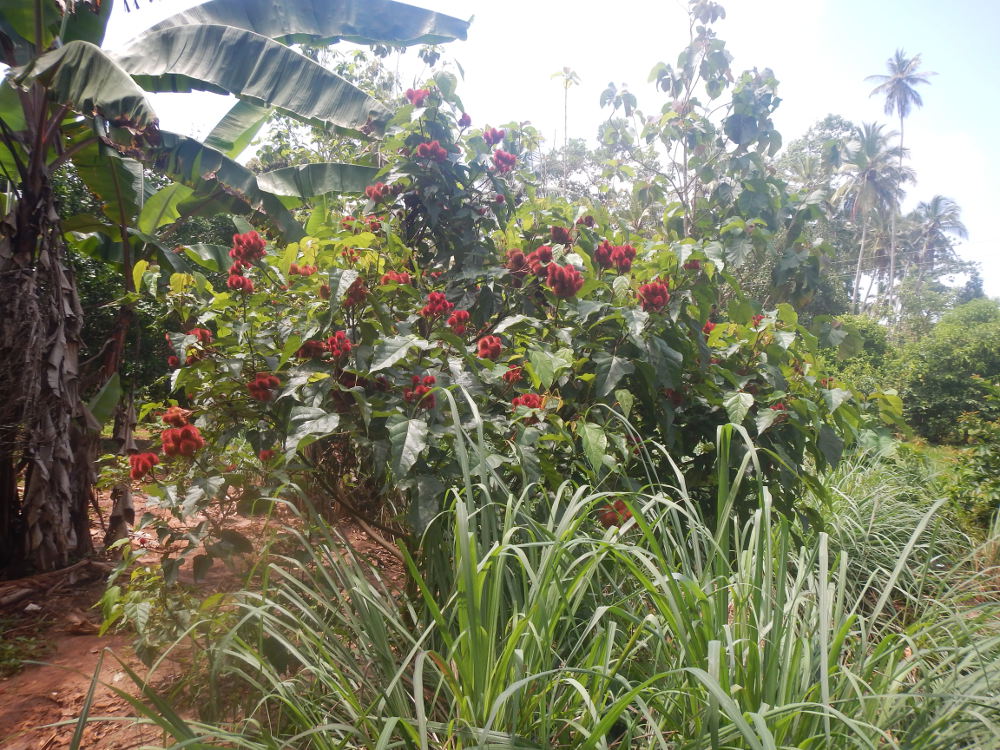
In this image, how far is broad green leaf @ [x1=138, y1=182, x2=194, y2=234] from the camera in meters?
4.43

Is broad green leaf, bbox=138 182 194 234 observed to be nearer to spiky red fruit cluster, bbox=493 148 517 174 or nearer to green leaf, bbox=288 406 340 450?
spiky red fruit cluster, bbox=493 148 517 174

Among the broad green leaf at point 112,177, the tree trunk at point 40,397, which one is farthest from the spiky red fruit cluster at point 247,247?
the broad green leaf at point 112,177

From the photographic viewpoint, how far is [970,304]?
16516 millimetres

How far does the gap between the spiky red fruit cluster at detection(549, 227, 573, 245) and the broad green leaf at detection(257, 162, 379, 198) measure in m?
3.05

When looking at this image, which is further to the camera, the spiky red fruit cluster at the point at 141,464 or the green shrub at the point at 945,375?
the green shrub at the point at 945,375

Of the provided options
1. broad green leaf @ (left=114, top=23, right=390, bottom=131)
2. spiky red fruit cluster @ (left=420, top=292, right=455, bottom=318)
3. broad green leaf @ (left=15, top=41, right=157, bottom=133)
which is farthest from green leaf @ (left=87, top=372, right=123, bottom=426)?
spiky red fruit cluster @ (left=420, top=292, right=455, bottom=318)

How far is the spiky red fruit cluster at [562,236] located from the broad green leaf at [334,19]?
11.3 feet

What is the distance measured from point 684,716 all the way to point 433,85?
8.30 feet

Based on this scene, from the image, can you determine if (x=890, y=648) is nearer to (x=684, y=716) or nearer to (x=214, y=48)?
(x=684, y=716)

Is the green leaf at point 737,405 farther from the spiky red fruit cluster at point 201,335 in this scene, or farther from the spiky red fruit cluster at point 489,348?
the spiky red fruit cluster at point 201,335

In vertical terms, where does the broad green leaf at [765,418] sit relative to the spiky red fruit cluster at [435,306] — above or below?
below

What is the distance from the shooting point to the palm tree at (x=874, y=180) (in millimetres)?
33938

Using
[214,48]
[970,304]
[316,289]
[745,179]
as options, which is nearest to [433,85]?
[316,289]

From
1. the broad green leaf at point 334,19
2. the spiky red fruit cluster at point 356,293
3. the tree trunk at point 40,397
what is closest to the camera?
the spiky red fruit cluster at point 356,293
